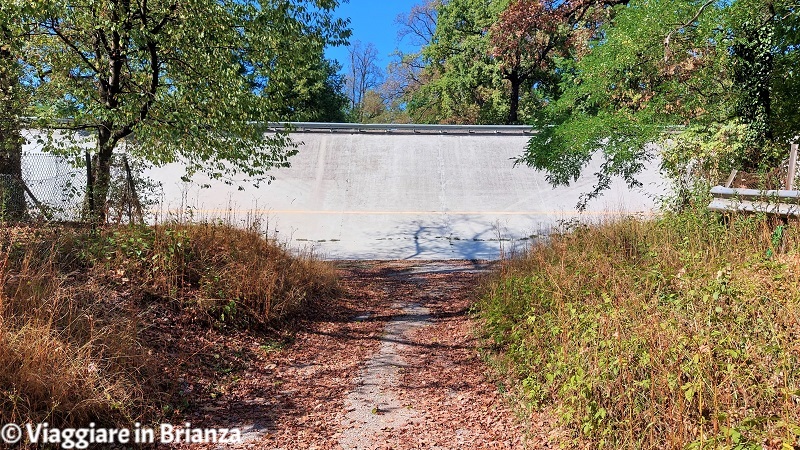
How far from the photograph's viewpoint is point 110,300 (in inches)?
176

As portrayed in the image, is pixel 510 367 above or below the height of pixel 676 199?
below

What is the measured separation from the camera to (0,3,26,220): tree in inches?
247

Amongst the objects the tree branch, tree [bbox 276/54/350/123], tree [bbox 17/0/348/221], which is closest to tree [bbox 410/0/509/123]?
tree [bbox 276/54/350/123]

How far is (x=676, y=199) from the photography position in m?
7.37

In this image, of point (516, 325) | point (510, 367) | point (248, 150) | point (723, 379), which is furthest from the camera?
point (248, 150)

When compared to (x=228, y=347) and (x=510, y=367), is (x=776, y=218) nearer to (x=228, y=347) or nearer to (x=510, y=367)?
(x=510, y=367)

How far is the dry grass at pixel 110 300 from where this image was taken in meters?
3.11

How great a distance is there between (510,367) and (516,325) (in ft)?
1.80

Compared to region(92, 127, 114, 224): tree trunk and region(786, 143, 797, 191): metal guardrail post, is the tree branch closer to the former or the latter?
region(786, 143, 797, 191): metal guardrail post

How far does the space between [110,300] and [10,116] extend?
4.99 m

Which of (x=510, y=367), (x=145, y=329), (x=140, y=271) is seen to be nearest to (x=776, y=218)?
(x=510, y=367)

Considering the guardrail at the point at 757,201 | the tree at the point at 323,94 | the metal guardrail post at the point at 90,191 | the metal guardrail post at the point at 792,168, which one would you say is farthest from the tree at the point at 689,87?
the tree at the point at 323,94

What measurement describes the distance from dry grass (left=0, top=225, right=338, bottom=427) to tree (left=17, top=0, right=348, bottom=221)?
190 cm

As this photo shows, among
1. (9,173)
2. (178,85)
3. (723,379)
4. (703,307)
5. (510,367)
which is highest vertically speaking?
(178,85)
